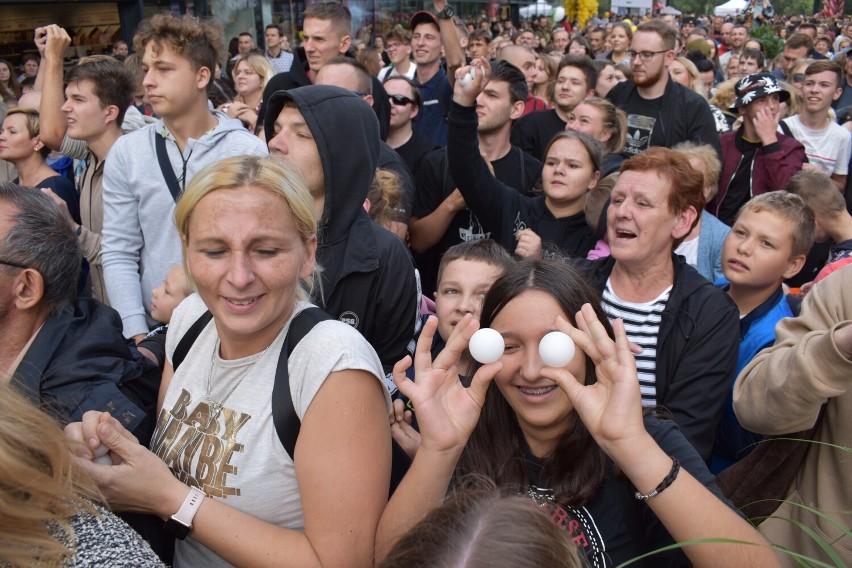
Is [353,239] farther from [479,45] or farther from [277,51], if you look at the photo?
[277,51]

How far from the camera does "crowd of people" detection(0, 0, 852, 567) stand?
1483 mm

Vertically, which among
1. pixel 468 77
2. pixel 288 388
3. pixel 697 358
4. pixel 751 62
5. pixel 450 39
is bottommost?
pixel 697 358

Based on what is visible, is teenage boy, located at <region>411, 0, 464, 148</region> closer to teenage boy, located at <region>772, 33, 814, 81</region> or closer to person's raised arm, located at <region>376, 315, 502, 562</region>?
person's raised arm, located at <region>376, 315, 502, 562</region>

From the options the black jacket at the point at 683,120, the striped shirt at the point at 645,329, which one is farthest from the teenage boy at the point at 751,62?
the striped shirt at the point at 645,329

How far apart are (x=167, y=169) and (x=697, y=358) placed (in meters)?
2.34

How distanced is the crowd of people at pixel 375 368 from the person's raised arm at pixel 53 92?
1.17m

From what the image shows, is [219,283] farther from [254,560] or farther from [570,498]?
[570,498]

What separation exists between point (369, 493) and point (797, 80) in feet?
27.0

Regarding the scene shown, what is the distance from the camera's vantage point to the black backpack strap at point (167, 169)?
124 inches

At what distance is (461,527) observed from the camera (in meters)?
1.13

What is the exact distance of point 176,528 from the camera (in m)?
1.63

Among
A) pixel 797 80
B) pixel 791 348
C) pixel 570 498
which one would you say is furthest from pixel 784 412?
pixel 797 80

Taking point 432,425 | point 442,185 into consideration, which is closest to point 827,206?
point 442,185

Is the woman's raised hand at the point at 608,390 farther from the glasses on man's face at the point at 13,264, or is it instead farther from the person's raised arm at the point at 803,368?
the glasses on man's face at the point at 13,264
